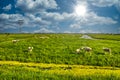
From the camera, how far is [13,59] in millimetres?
52156

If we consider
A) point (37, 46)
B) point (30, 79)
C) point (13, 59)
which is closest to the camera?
point (30, 79)

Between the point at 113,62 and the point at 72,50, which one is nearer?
the point at 113,62

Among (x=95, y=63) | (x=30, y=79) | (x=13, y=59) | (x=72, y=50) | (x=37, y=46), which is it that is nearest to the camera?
(x=30, y=79)

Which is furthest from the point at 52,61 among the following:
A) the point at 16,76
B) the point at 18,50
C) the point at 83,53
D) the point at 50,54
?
the point at 16,76

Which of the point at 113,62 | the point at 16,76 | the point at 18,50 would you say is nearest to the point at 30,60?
the point at 18,50

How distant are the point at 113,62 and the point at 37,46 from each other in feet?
68.6

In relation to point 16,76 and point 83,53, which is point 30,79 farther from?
point 83,53

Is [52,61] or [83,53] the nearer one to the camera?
[52,61]

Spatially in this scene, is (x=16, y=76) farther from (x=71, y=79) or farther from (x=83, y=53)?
(x=83, y=53)

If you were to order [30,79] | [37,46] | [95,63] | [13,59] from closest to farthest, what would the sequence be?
[30,79] < [95,63] < [13,59] < [37,46]

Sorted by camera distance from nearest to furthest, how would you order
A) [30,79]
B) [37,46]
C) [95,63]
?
1. [30,79]
2. [95,63]
3. [37,46]

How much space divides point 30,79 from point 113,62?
31.3 meters

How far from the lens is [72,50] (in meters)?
57.6

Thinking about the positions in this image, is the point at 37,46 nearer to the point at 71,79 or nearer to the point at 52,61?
the point at 52,61
